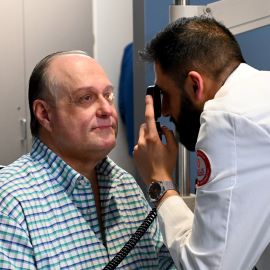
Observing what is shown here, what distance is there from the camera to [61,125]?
4.24ft

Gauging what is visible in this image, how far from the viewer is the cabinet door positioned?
8.57 feet

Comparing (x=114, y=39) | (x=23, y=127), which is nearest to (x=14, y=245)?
(x=23, y=127)

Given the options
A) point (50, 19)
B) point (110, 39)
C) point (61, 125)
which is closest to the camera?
point (61, 125)

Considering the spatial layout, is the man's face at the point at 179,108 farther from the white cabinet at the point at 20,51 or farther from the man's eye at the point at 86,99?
the white cabinet at the point at 20,51

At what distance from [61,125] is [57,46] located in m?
1.56

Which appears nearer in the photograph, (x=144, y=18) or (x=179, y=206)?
(x=179, y=206)

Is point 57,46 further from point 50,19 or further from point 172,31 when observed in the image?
point 172,31

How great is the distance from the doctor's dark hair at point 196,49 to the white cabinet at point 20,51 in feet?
5.12

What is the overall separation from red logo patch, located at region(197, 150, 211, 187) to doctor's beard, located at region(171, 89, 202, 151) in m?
0.21

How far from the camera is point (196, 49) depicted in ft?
3.92

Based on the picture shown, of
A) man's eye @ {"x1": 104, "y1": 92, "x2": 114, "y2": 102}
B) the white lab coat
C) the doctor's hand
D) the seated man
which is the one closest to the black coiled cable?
the seated man

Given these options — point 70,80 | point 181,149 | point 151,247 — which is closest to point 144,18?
point 181,149

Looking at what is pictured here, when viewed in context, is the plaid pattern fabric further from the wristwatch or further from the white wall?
the white wall

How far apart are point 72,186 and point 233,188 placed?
441mm
